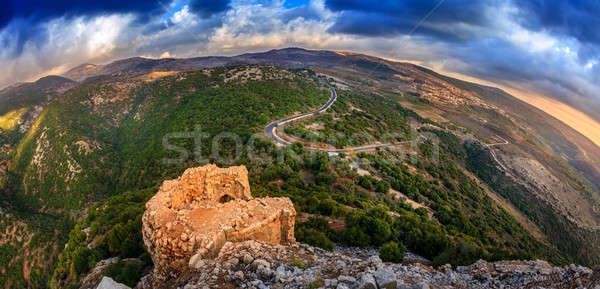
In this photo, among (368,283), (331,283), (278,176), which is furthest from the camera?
(278,176)

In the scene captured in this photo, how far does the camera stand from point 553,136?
187000mm

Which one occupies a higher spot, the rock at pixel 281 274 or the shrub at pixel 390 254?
the rock at pixel 281 274

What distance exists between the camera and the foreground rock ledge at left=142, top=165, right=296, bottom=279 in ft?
28.9

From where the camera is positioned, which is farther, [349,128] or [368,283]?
[349,128]

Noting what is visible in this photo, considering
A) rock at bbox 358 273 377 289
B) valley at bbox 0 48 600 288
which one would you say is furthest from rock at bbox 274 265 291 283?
valley at bbox 0 48 600 288

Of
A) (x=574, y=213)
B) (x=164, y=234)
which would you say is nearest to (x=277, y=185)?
(x=164, y=234)

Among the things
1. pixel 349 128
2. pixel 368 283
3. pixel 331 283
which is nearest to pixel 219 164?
pixel 331 283

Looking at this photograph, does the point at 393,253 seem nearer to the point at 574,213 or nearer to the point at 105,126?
the point at 574,213

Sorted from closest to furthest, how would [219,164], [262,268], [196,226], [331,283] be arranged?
[331,283]
[262,268]
[196,226]
[219,164]

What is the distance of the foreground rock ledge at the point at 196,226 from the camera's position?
8805mm

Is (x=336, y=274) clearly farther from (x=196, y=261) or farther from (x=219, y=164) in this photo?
(x=219, y=164)

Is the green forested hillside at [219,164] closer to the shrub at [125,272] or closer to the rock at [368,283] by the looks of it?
the shrub at [125,272]

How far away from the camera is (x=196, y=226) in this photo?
32.4ft

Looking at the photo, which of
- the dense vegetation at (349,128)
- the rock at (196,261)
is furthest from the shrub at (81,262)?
the dense vegetation at (349,128)
